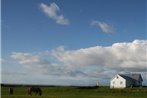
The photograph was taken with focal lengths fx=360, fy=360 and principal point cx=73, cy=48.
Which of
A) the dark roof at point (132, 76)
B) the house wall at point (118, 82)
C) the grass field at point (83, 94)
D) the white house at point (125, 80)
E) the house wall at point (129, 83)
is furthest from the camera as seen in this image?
the dark roof at point (132, 76)

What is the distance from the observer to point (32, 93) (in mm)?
66688

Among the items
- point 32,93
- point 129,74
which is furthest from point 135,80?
point 32,93

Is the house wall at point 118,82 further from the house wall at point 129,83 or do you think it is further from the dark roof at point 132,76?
the dark roof at point 132,76

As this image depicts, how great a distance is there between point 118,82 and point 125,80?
295cm

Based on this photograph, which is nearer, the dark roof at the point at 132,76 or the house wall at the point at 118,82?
the house wall at the point at 118,82

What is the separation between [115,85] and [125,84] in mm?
4177

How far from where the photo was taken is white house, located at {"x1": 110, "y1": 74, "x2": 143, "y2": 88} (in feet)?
434

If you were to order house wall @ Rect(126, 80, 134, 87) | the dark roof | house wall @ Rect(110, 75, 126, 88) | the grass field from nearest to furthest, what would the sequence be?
Answer: 1. the grass field
2. house wall @ Rect(110, 75, 126, 88)
3. house wall @ Rect(126, 80, 134, 87)
4. the dark roof

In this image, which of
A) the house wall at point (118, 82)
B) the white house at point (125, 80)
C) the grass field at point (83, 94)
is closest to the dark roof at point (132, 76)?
the white house at point (125, 80)

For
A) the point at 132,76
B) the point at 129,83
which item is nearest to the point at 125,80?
the point at 129,83

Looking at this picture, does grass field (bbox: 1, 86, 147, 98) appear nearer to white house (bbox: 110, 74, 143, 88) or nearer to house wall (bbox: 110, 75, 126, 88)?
house wall (bbox: 110, 75, 126, 88)

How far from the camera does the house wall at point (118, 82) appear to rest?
433 ft

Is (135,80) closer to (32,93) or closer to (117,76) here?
(117,76)

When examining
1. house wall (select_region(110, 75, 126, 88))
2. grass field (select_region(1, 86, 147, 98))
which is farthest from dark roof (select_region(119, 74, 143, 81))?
grass field (select_region(1, 86, 147, 98))
